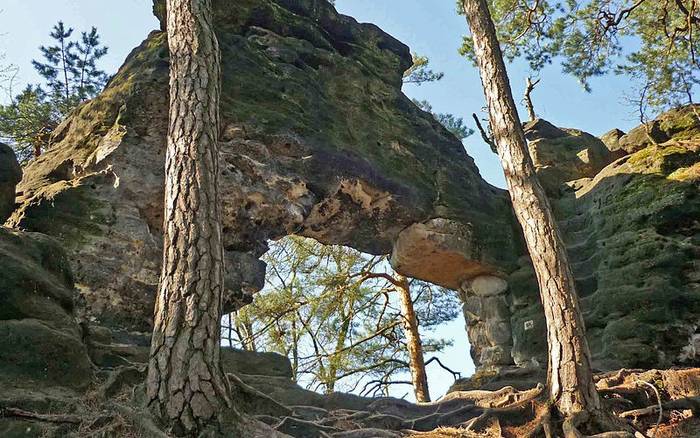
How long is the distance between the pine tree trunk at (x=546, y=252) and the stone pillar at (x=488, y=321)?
337cm

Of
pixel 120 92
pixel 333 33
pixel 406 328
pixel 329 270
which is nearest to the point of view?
pixel 120 92

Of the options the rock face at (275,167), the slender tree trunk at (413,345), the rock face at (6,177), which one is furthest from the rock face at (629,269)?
the rock face at (6,177)

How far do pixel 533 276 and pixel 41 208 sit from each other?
5851 millimetres

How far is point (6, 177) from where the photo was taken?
15.8ft

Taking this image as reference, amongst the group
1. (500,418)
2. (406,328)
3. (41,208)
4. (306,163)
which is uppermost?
(306,163)

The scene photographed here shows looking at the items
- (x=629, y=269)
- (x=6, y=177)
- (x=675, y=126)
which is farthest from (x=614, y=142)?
(x=6, y=177)

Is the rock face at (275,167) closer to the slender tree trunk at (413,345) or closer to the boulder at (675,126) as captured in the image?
the boulder at (675,126)

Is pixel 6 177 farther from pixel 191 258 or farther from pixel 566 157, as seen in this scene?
pixel 566 157

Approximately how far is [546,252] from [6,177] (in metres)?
4.26

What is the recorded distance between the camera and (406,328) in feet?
36.9

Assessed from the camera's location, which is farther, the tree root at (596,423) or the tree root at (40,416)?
the tree root at (596,423)

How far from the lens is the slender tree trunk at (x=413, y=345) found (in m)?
10.6

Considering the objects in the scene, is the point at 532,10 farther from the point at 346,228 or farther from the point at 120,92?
the point at 120,92

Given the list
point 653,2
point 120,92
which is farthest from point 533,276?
point 120,92
